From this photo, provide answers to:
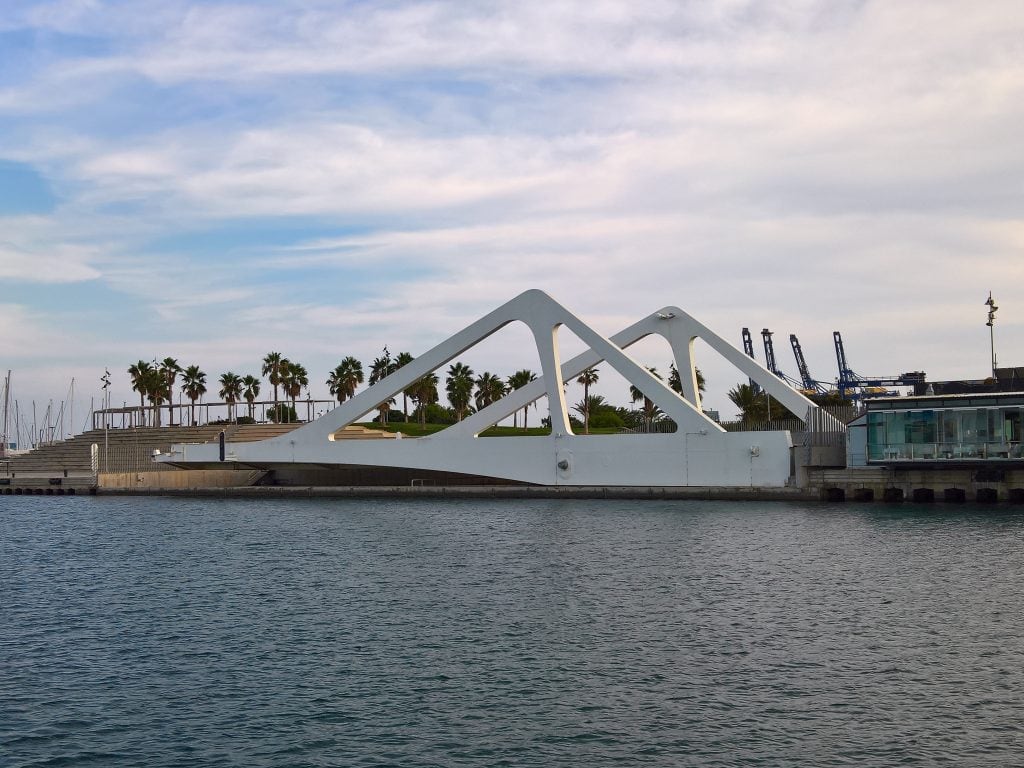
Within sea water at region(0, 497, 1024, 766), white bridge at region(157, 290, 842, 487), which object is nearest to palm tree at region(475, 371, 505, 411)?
white bridge at region(157, 290, 842, 487)

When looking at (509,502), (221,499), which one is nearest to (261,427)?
(221,499)

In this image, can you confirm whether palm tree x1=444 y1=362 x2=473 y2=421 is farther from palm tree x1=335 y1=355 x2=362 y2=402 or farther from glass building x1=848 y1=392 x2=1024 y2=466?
glass building x1=848 y1=392 x2=1024 y2=466

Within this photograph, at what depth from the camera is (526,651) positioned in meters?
20.9

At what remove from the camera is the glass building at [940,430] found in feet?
167

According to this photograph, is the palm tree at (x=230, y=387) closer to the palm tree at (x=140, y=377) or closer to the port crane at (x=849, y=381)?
the palm tree at (x=140, y=377)

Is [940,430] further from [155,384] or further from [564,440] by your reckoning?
[155,384]

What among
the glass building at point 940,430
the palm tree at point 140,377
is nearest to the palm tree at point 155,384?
the palm tree at point 140,377

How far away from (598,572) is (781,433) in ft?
94.4

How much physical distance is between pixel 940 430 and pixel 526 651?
38212mm

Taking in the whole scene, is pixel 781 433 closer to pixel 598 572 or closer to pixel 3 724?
pixel 598 572

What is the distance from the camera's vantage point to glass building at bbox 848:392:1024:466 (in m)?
50.9

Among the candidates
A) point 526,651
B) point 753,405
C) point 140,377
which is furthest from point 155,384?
point 526,651

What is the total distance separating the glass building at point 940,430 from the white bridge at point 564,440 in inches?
180

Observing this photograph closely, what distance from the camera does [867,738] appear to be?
49.7 ft
